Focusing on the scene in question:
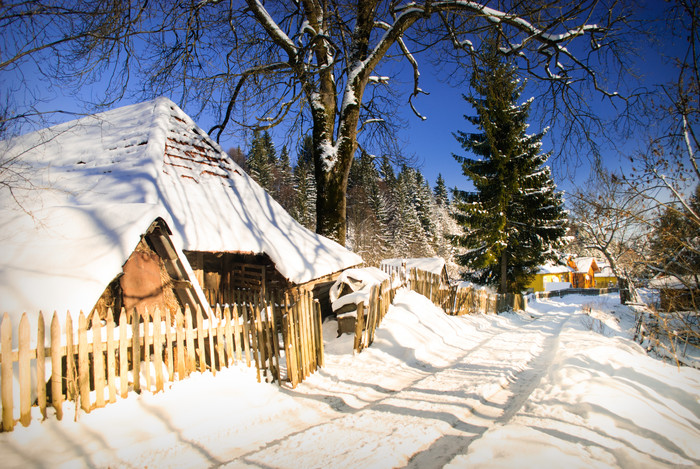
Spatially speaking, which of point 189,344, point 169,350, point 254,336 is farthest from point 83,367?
point 254,336

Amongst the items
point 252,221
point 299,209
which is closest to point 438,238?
point 299,209

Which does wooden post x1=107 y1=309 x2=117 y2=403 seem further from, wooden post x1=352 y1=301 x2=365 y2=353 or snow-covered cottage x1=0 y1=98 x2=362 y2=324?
wooden post x1=352 y1=301 x2=365 y2=353

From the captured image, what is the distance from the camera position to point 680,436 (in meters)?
3.22

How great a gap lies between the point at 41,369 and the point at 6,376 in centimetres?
21

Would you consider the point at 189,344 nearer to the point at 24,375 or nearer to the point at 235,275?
the point at 24,375

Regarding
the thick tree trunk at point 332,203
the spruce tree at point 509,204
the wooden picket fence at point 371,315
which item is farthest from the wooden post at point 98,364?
the spruce tree at point 509,204

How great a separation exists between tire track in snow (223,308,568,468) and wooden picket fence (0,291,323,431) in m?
1.56

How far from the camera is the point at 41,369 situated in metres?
2.91

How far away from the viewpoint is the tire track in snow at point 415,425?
2.88m

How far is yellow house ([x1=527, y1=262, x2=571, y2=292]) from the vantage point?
5230cm

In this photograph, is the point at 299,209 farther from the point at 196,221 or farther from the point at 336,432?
the point at 336,432

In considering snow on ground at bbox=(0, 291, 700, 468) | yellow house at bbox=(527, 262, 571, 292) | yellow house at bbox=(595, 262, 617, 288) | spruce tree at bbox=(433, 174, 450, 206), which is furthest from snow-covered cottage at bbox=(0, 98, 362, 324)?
spruce tree at bbox=(433, 174, 450, 206)

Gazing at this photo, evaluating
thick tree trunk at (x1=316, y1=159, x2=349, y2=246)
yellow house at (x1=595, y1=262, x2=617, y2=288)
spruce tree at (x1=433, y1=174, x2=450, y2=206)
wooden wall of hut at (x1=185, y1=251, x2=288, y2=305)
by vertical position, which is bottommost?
yellow house at (x1=595, y1=262, x2=617, y2=288)

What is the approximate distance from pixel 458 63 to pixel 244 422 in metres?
7.43
